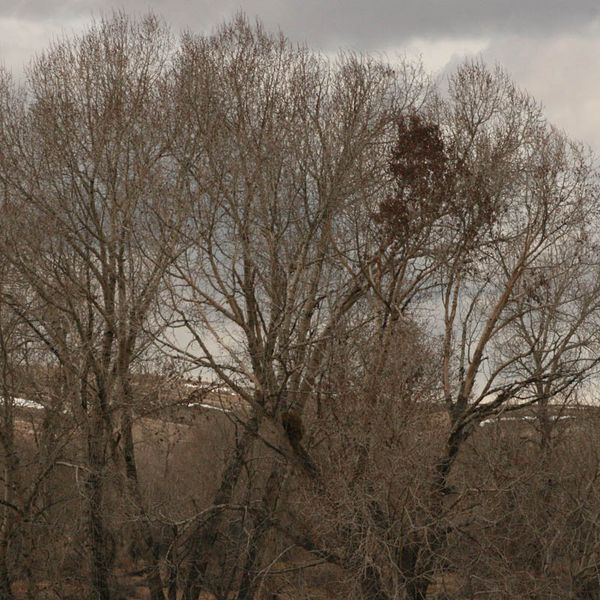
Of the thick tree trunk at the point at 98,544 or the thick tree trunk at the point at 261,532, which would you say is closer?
the thick tree trunk at the point at 98,544

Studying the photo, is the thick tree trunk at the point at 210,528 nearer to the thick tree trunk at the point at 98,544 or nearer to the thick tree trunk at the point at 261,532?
the thick tree trunk at the point at 261,532

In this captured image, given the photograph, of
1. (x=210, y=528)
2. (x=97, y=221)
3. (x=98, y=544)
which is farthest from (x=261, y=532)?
(x=97, y=221)

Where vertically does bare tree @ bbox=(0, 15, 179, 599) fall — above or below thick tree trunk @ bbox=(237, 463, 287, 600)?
above

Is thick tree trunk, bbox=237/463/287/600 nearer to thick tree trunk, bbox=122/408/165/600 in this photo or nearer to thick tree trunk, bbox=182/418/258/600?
thick tree trunk, bbox=182/418/258/600

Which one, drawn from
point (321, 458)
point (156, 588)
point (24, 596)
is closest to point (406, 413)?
point (321, 458)

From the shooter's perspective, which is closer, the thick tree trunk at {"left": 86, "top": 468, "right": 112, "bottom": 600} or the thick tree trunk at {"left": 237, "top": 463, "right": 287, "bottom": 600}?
the thick tree trunk at {"left": 86, "top": 468, "right": 112, "bottom": 600}

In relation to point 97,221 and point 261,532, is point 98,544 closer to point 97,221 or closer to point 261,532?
point 261,532

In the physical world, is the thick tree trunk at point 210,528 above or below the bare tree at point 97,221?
below

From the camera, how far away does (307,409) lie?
22031 millimetres

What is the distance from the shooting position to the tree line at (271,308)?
20.2 meters

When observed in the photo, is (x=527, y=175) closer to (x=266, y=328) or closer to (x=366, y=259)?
(x=366, y=259)

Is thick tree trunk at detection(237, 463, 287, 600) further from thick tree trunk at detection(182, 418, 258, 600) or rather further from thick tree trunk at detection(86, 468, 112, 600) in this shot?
thick tree trunk at detection(86, 468, 112, 600)

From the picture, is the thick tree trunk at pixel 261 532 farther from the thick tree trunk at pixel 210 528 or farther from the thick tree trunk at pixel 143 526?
the thick tree trunk at pixel 143 526

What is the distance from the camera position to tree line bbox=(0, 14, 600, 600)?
66.4 feet
